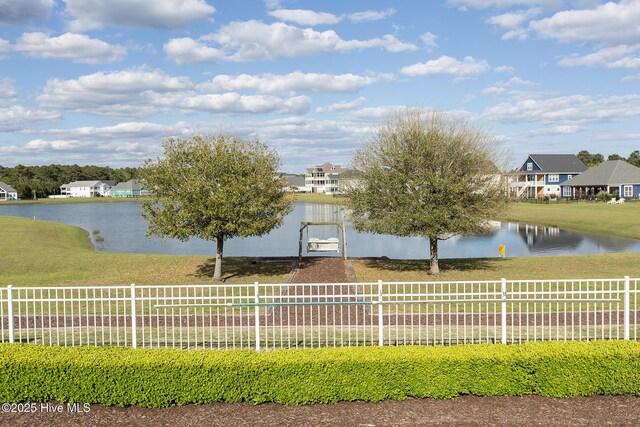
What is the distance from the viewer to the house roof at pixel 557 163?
10606 cm

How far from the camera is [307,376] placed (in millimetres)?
10164

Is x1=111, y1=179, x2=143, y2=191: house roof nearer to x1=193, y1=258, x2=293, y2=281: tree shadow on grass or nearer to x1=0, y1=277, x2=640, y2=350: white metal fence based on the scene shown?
x1=193, y1=258, x2=293, y2=281: tree shadow on grass

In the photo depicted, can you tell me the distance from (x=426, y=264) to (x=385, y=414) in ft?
72.7

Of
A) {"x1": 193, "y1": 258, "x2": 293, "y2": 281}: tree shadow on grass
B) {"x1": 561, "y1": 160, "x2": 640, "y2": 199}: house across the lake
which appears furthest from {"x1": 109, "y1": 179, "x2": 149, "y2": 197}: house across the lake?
{"x1": 193, "y1": 258, "x2": 293, "y2": 281}: tree shadow on grass

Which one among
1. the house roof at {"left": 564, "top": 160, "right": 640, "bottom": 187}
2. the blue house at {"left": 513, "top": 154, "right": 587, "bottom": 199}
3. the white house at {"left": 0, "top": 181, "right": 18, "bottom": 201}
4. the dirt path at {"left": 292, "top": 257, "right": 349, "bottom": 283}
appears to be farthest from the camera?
the white house at {"left": 0, "top": 181, "right": 18, "bottom": 201}

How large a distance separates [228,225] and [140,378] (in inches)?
558

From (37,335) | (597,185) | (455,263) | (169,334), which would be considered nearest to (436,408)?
(169,334)

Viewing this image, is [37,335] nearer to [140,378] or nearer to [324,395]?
[140,378]

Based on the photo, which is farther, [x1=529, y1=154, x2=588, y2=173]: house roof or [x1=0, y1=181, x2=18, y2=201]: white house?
[x1=0, y1=181, x2=18, y2=201]: white house

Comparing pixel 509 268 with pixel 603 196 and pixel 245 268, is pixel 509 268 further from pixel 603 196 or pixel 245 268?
pixel 603 196

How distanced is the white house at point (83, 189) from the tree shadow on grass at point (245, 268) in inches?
6828

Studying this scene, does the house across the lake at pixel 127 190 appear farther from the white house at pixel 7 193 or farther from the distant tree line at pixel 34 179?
the white house at pixel 7 193

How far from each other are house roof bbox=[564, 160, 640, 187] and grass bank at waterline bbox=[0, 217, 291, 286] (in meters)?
79.1

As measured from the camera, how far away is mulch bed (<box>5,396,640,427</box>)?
9414 millimetres
